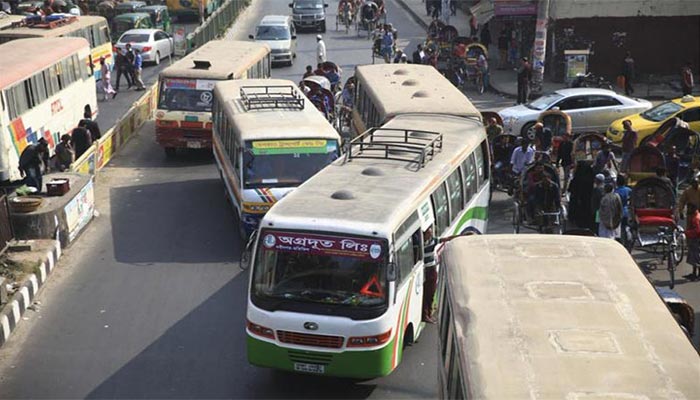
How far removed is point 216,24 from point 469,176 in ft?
107

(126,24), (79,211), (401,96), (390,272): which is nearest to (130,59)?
(126,24)

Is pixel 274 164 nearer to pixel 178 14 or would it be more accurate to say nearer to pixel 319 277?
pixel 319 277

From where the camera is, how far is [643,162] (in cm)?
1864

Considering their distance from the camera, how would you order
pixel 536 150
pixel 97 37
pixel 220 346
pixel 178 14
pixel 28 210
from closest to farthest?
pixel 220 346, pixel 28 210, pixel 536 150, pixel 97 37, pixel 178 14

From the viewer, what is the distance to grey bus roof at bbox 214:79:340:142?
17406 millimetres

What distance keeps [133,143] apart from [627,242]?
15.1m

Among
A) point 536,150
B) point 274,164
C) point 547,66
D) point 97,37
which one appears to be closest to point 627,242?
point 536,150

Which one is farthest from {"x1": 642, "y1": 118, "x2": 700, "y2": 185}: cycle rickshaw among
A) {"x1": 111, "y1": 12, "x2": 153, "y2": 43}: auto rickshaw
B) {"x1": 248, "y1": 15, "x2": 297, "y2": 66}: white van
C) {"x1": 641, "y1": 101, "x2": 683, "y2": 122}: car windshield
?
{"x1": 111, "y1": 12, "x2": 153, "y2": 43}: auto rickshaw

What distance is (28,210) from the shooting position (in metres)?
17.2

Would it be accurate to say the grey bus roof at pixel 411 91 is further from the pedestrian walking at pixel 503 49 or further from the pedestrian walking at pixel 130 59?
the pedestrian walking at pixel 503 49

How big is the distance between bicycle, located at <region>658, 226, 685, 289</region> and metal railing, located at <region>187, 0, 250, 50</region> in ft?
94.2

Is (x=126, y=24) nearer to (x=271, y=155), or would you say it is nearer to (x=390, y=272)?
(x=271, y=155)

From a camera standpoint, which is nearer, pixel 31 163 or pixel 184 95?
pixel 31 163

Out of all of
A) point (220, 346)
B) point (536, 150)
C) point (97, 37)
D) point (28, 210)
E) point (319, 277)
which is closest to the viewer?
point (319, 277)
